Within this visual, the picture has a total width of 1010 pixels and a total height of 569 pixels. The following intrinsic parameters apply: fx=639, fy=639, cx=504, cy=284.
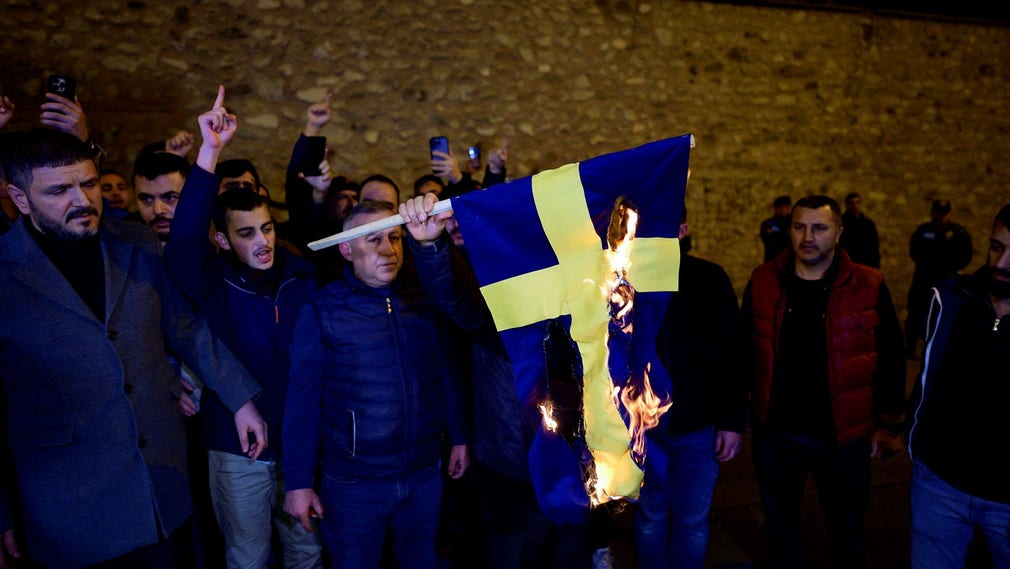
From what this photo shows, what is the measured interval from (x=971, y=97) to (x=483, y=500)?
9.78m

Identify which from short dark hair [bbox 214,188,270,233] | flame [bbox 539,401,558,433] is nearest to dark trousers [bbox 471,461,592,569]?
flame [bbox 539,401,558,433]

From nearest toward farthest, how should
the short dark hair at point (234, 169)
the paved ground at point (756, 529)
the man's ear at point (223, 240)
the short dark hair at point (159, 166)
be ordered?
1. the man's ear at point (223, 240)
2. the short dark hair at point (159, 166)
3. the paved ground at point (756, 529)
4. the short dark hair at point (234, 169)

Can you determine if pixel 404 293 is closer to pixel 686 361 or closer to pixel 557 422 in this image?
pixel 557 422

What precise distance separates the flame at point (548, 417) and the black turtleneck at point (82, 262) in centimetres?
148

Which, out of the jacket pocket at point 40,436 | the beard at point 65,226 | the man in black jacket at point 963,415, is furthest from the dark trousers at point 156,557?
the man in black jacket at point 963,415

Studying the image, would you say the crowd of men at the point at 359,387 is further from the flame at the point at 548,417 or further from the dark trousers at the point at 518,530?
the flame at the point at 548,417

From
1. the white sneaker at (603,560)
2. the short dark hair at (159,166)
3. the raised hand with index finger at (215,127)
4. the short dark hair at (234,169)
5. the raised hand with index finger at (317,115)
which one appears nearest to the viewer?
the raised hand with index finger at (215,127)

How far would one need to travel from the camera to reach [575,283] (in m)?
2.08

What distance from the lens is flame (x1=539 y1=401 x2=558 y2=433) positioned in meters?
2.14

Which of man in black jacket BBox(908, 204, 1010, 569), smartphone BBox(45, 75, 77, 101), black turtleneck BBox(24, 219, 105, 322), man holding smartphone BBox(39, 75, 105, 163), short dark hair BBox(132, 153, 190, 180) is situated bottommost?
man in black jacket BBox(908, 204, 1010, 569)

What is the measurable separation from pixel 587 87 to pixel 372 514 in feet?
19.2

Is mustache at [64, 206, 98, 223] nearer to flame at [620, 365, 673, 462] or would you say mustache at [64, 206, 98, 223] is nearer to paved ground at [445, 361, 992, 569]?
flame at [620, 365, 673, 462]

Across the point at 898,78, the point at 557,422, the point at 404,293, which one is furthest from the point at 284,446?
the point at 898,78

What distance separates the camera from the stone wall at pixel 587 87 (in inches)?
223
